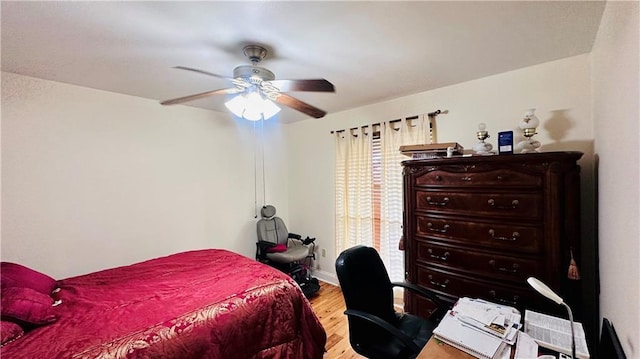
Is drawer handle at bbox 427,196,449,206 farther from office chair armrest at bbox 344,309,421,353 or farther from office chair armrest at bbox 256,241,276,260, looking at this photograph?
office chair armrest at bbox 256,241,276,260

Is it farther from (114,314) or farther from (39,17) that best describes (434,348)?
(39,17)

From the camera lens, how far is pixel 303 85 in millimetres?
1822

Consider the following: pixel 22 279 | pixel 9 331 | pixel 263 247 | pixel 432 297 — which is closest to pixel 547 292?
pixel 432 297

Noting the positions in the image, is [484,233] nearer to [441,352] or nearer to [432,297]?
[432,297]

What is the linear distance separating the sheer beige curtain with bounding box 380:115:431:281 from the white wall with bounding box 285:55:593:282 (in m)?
0.19

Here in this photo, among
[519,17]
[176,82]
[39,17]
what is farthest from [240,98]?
[519,17]

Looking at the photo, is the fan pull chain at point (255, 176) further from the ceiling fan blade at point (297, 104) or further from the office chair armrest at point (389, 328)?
Result: the office chair armrest at point (389, 328)

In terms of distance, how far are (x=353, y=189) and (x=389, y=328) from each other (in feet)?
7.09

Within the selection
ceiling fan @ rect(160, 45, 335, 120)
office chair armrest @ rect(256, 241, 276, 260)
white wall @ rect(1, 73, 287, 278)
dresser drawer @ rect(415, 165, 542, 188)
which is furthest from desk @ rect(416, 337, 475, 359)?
white wall @ rect(1, 73, 287, 278)

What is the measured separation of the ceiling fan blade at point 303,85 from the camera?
176 centimetres

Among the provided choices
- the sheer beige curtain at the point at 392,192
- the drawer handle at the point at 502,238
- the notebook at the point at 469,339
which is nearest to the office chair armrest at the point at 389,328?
the notebook at the point at 469,339

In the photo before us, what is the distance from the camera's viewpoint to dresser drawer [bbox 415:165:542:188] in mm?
1794

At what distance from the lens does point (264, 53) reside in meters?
1.86

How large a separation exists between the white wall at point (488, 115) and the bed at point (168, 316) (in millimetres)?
1796
